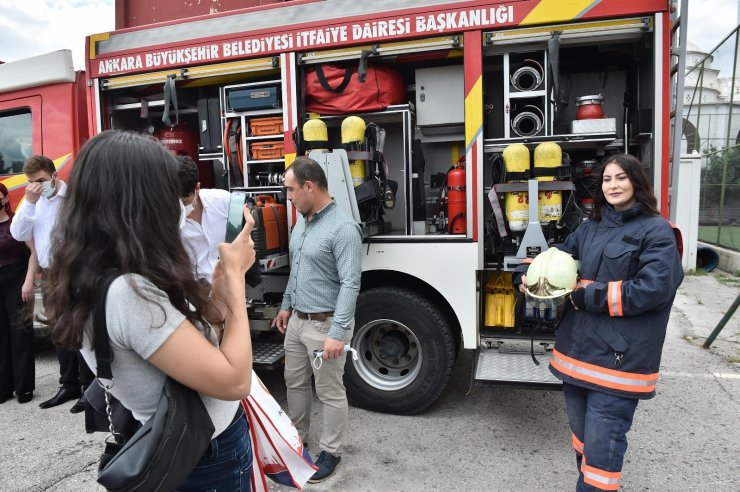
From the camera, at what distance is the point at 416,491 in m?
2.87

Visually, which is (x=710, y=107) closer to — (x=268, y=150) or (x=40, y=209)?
(x=268, y=150)

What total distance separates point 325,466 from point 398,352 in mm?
1097

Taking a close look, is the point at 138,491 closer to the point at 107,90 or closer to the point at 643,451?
the point at 643,451

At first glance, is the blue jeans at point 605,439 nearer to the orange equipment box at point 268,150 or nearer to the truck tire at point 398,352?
the truck tire at point 398,352

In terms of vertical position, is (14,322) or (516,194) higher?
(516,194)

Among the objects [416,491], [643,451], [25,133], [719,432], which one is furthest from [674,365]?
[25,133]

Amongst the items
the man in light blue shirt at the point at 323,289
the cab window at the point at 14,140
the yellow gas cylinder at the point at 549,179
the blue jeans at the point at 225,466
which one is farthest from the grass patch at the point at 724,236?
the cab window at the point at 14,140

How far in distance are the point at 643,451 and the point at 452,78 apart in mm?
2747

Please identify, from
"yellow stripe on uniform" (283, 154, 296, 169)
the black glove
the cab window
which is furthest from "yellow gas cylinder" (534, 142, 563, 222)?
the cab window

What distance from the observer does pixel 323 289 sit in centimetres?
293

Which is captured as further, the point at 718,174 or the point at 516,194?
the point at 718,174

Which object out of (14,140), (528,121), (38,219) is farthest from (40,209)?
(528,121)

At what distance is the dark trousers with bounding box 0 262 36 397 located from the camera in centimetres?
422

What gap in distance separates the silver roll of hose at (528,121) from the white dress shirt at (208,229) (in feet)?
6.51
